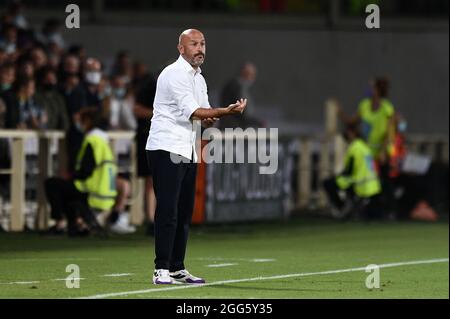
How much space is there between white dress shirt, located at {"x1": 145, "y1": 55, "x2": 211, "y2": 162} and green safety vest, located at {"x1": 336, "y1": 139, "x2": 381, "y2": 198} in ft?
35.1

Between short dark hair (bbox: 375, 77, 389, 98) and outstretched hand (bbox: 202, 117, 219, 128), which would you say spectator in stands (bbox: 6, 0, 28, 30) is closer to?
short dark hair (bbox: 375, 77, 389, 98)

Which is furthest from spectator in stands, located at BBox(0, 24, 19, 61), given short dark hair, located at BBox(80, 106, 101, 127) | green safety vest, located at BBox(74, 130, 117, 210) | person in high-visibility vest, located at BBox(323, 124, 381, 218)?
person in high-visibility vest, located at BBox(323, 124, 381, 218)

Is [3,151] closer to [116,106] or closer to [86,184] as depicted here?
[86,184]

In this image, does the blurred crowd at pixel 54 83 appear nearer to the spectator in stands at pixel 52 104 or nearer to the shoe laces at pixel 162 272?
the spectator in stands at pixel 52 104

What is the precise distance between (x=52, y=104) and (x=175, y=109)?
29.5 ft

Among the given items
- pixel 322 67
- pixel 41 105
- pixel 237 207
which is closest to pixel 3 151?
pixel 41 105

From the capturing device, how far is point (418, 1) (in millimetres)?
32625

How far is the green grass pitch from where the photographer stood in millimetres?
13383

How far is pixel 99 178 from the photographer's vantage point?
65.3ft

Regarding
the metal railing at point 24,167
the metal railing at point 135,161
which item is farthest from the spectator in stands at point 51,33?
the metal railing at point 24,167

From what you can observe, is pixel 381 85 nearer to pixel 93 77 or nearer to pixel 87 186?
pixel 93 77

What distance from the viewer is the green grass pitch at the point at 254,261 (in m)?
13.4

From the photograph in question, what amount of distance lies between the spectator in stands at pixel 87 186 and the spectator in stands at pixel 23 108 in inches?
63.8
